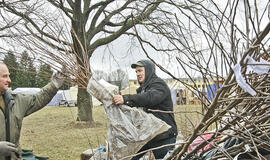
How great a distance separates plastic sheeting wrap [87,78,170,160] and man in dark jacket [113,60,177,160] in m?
0.07

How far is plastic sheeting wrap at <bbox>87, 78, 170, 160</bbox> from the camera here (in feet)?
6.82

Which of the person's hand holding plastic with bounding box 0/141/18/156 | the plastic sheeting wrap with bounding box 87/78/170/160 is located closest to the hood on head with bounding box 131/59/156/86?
the plastic sheeting wrap with bounding box 87/78/170/160

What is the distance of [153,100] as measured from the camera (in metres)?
2.32

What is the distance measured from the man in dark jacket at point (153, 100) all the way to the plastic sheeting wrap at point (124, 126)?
0.07 metres

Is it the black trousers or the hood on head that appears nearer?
the black trousers

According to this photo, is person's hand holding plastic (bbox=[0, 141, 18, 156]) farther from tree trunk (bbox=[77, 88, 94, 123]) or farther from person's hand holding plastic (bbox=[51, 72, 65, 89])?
tree trunk (bbox=[77, 88, 94, 123])

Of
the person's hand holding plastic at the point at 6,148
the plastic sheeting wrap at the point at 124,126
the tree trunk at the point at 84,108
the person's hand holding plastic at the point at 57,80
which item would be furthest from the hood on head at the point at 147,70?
the tree trunk at the point at 84,108

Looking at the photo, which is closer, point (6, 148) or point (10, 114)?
point (6, 148)

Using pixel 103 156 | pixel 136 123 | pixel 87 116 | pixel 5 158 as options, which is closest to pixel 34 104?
pixel 5 158

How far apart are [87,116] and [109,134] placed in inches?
332

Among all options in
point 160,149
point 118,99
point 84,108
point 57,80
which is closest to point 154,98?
point 118,99

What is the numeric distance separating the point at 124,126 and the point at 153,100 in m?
0.38

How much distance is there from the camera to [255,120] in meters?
1.18

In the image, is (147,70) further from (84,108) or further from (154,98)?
(84,108)
